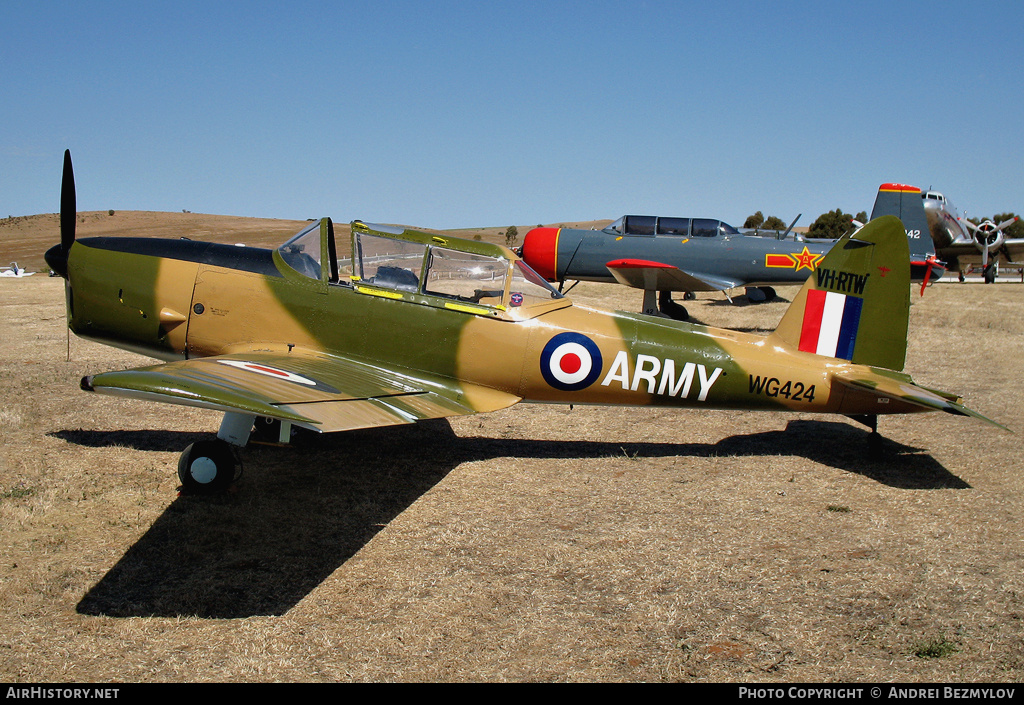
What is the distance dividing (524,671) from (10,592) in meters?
2.89

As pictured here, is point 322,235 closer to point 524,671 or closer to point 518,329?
point 518,329

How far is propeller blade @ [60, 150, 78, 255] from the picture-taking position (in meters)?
6.63

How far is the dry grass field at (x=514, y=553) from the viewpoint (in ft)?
11.0

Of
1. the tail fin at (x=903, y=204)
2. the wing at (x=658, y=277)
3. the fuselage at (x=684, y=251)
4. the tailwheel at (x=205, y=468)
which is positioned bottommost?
the tailwheel at (x=205, y=468)

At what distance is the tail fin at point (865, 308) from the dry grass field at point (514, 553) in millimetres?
1041

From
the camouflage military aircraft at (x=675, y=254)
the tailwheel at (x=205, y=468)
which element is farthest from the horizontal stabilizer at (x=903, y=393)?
the camouflage military aircraft at (x=675, y=254)

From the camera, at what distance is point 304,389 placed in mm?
4777

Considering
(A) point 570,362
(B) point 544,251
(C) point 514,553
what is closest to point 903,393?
(A) point 570,362

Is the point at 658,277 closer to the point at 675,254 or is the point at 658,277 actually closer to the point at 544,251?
the point at 675,254

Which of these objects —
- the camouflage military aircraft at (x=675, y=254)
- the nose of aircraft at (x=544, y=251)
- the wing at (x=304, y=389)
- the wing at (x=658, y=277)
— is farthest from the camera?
the nose of aircraft at (x=544, y=251)

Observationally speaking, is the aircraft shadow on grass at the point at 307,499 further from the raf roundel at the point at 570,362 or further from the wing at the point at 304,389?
the raf roundel at the point at 570,362

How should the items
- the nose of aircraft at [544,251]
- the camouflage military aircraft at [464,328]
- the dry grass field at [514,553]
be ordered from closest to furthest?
1. the dry grass field at [514,553]
2. the camouflage military aircraft at [464,328]
3. the nose of aircraft at [544,251]

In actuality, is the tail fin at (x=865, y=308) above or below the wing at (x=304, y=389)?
above

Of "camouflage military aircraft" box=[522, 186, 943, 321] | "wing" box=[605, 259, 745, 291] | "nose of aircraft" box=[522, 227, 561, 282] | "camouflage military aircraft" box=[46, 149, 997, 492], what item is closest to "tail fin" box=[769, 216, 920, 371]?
"camouflage military aircraft" box=[46, 149, 997, 492]
